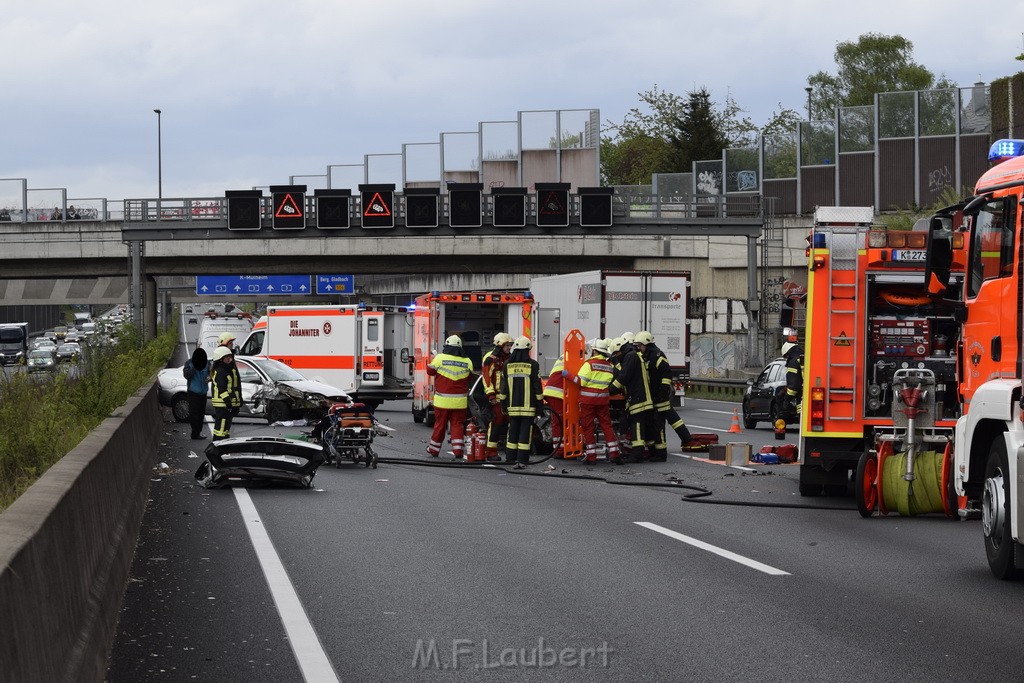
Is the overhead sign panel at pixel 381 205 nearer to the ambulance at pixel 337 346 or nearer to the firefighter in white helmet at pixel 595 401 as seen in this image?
the ambulance at pixel 337 346

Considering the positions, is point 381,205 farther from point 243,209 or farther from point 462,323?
point 462,323

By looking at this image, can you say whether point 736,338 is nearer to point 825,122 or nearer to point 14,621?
point 825,122

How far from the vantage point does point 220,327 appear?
5175 cm

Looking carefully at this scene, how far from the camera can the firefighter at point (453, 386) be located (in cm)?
1986

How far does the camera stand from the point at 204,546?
1105 centimetres

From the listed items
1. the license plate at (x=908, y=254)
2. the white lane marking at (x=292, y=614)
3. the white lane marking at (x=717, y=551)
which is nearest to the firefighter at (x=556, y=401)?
the license plate at (x=908, y=254)

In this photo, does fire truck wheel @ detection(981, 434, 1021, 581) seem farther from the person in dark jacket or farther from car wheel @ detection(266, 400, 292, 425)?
car wheel @ detection(266, 400, 292, 425)

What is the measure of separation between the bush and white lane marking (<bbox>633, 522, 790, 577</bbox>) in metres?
5.01

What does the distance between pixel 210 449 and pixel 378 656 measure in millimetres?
8979

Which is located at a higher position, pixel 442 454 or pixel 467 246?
pixel 467 246

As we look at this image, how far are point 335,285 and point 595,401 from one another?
2343 inches

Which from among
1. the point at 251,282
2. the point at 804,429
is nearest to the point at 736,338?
the point at 251,282

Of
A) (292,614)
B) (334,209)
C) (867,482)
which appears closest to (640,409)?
(867,482)

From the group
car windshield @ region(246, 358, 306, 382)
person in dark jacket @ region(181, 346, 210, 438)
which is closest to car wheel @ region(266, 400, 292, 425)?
car windshield @ region(246, 358, 306, 382)
